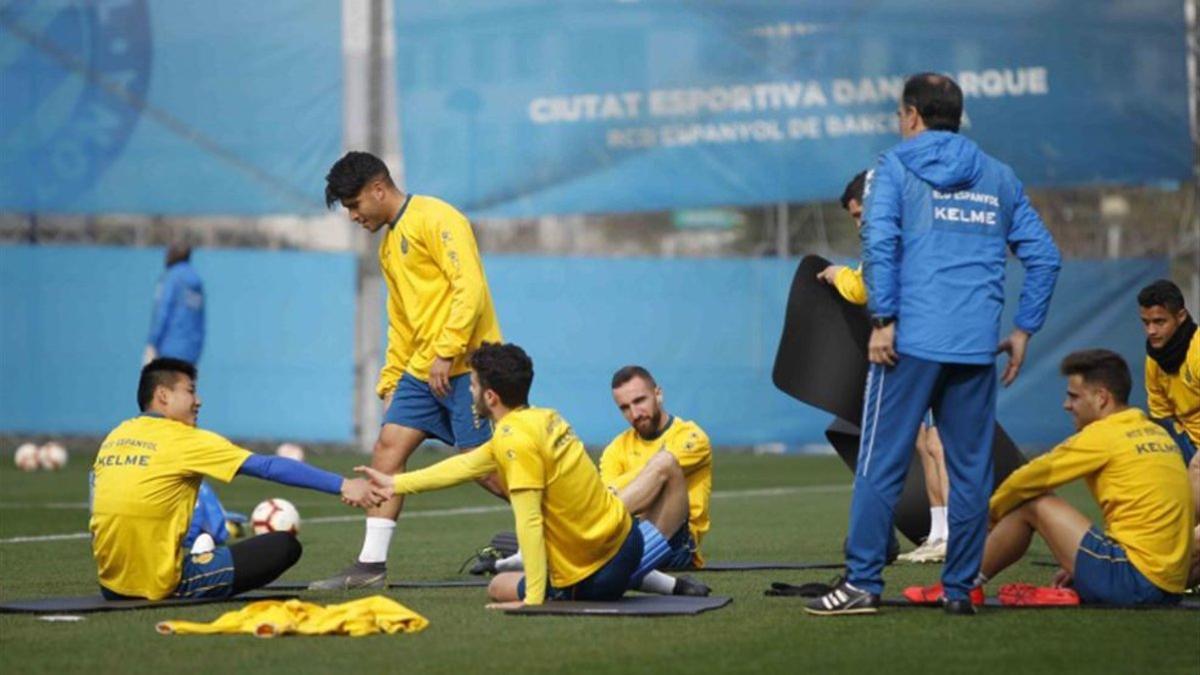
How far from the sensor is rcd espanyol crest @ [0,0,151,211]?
21.7 metres

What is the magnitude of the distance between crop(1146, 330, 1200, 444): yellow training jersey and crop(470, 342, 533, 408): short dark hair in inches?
151

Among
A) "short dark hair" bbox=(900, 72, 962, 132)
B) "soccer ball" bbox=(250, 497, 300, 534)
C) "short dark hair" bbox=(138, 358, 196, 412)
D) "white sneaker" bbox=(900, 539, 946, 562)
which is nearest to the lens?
"short dark hair" bbox=(900, 72, 962, 132)

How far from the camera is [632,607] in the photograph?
852cm

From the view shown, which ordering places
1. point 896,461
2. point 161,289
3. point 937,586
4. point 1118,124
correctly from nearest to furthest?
1. point 896,461
2. point 937,586
3. point 161,289
4. point 1118,124

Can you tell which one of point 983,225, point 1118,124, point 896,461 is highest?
point 1118,124

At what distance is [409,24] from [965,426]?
13754mm

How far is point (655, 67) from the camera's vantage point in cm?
2102

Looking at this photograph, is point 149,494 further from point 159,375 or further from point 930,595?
point 930,595

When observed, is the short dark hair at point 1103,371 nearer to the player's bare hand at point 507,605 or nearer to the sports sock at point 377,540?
the player's bare hand at point 507,605

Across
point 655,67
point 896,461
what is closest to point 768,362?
point 655,67

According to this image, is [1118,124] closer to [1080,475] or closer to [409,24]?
[409,24]

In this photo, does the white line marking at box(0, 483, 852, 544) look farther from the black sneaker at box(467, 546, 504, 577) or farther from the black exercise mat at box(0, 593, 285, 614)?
the black exercise mat at box(0, 593, 285, 614)

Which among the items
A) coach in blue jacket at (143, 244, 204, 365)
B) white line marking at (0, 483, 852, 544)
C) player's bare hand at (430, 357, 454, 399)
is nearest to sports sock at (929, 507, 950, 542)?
player's bare hand at (430, 357, 454, 399)

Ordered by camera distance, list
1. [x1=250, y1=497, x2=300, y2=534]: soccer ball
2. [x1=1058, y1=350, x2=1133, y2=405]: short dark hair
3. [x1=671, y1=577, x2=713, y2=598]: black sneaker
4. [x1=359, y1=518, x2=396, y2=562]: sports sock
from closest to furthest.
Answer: [x1=1058, y1=350, x2=1133, y2=405]: short dark hair
[x1=671, y1=577, x2=713, y2=598]: black sneaker
[x1=359, y1=518, x2=396, y2=562]: sports sock
[x1=250, y1=497, x2=300, y2=534]: soccer ball
